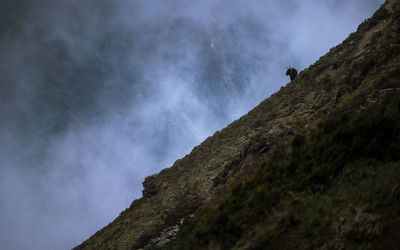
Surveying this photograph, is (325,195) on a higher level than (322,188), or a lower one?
lower

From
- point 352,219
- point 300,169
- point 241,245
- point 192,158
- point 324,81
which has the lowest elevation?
point 352,219

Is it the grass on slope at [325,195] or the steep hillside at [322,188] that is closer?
the grass on slope at [325,195]

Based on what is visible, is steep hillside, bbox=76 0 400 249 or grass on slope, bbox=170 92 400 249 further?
steep hillside, bbox=76 0 400 249

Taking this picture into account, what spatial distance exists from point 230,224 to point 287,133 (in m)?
9.39

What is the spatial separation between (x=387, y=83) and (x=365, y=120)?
15.4 feet

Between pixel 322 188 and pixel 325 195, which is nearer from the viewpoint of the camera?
pixel 325 195

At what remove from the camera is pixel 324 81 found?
2483 cm

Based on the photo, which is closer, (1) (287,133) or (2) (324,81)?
(1) (287,133)

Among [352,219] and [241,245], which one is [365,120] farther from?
[241,245]

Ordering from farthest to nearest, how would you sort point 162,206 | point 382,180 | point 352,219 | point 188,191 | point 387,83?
1. point 162,206
2. point 188,191
3. point 387,83
4. point 382,180
5. point 352,219

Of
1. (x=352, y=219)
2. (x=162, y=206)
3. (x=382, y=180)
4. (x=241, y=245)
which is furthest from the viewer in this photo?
(x=162, y=206)

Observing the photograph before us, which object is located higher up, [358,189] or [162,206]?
[162,206]

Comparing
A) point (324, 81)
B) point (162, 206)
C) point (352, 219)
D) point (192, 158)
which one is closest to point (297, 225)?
point (352, 219)

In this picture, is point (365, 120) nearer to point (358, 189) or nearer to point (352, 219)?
point (358, 189)
